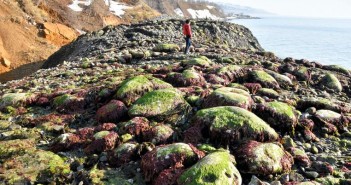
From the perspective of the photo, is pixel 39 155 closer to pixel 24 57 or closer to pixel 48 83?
pixel 48 83

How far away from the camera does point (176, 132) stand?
41.1 feet

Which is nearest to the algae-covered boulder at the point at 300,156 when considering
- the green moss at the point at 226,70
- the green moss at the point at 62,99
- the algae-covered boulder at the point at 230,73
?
the algae-covered boulder at the point at 230,73

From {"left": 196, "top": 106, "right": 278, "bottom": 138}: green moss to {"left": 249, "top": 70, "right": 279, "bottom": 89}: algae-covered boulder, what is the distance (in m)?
7.02

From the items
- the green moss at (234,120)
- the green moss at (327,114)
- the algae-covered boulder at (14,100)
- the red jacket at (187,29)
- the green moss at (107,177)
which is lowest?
the algae-covered boulder at (14,100)

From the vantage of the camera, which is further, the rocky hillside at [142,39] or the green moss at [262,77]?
the rocky hillside at [142,39]

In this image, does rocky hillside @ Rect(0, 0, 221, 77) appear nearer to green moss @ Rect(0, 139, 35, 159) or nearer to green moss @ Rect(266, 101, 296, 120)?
green moss @ Rect(0, 139, 35, 159)

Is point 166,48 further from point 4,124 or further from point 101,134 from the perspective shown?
point 101,134

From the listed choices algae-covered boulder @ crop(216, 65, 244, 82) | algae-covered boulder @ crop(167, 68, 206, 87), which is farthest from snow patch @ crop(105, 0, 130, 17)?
algae-covered boulder @ crop(167, 68, 206, 87)

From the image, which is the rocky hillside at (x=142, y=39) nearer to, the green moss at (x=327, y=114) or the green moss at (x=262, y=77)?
the green moss at (x=262, y=77)

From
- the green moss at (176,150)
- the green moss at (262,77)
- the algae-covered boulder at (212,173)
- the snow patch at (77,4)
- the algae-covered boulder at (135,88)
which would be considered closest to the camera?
the algae-covered boulder at (212,173)

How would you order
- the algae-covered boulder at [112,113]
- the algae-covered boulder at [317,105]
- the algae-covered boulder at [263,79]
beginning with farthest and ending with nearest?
the algae-covered boulder at [263,79], the algae-covered boulder at [317,105], the algae-covered boulder at [112,113]

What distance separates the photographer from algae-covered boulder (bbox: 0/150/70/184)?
A: 10.2 m

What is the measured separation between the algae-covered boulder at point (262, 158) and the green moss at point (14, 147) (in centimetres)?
697

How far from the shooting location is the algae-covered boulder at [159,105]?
13906 millimetres
